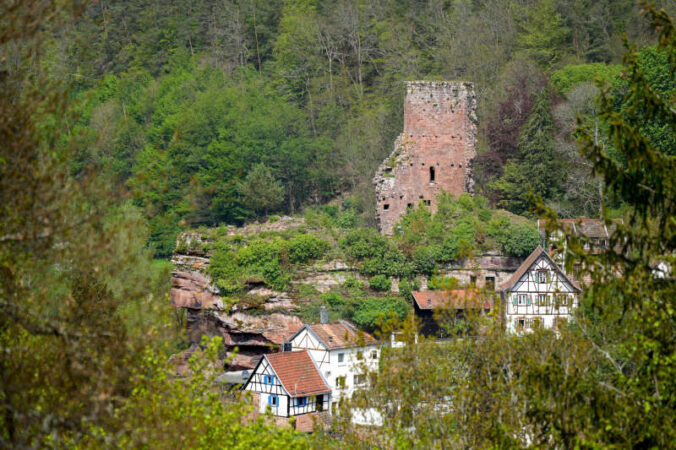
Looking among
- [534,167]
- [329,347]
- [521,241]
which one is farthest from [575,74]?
[329,347]

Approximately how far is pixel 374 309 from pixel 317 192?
17.2 meters

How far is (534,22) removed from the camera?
49.1m

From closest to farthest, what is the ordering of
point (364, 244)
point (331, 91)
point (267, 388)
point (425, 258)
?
point (267, 388) → point (425, 258) → point (364, 244) → point (331, 91)

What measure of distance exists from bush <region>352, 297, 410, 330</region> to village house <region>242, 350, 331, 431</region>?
3.44 m

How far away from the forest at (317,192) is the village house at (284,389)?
3.34 m

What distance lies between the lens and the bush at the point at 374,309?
3453 centimetres

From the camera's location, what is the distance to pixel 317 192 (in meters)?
51.2

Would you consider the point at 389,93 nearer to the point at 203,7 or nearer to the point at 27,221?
the point at 203,7

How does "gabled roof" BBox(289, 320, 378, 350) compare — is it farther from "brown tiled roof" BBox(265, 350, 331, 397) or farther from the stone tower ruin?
the stone tower ruin

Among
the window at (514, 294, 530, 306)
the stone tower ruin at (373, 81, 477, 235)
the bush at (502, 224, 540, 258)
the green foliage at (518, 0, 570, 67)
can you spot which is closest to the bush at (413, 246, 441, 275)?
the stone tower ruin at (373, 81, 477, 235)

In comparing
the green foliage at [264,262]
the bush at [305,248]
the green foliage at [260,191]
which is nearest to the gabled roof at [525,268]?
the bush at [305,248]

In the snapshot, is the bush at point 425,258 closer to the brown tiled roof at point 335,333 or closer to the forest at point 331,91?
the brown tiled roof at point 335,333

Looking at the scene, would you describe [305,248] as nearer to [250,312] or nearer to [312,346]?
[250,312]

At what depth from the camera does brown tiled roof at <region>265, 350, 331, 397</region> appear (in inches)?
1231
